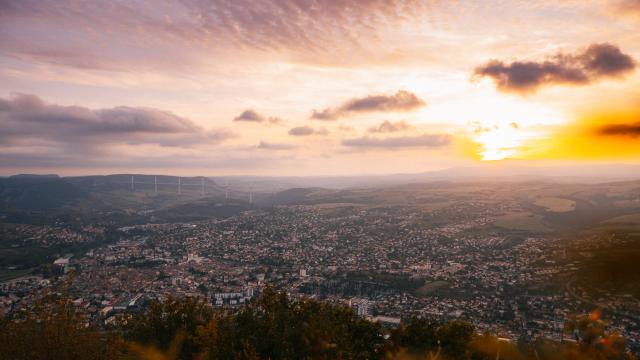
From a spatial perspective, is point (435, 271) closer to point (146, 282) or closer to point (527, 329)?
point (527, 329)

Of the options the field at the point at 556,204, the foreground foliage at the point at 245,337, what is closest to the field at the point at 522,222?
the field at the point at 556,204

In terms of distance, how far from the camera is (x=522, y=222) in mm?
83438

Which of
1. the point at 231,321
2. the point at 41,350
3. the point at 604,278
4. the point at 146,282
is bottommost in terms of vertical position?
the point at 146,282

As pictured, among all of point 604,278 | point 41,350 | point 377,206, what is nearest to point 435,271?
point 604,278

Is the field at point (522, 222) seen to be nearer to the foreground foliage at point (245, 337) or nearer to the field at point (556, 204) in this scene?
the field at point (556, 204)

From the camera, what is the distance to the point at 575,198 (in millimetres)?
109312

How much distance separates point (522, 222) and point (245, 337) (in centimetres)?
7848

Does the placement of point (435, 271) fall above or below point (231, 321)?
below

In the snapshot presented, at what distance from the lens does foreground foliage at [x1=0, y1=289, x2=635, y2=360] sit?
44.2ft

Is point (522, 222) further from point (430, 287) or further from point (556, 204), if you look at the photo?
point (430, 287)

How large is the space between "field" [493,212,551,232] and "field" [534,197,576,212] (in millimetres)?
8919

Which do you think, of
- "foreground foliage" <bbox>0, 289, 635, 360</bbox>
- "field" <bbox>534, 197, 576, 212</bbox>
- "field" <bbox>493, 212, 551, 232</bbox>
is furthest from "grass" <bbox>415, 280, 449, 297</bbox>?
"field" <bbox>534, 197, 576, 212</bbox>

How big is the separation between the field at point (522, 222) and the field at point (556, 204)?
8919 mm

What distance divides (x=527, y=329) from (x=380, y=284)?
19.3 metres
